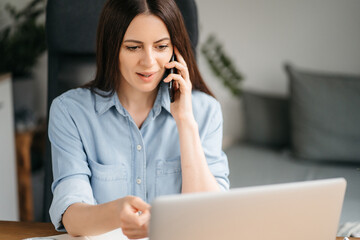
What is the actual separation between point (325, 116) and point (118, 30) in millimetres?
1153

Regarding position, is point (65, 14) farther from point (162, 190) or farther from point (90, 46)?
point (162, 190)

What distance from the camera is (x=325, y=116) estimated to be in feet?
6.02

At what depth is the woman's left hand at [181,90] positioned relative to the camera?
109 centimetres

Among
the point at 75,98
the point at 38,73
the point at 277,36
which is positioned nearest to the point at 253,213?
the point at 75,98

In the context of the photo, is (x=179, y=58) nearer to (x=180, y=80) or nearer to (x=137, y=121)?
(x=180, y=80)

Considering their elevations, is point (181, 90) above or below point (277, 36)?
below

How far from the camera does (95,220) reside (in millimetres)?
816

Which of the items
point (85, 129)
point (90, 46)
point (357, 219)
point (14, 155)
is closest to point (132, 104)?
point (85, 129)

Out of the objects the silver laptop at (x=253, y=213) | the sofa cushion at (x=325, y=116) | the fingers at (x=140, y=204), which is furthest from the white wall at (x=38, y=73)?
the silver laptop at (x=253, y=213)

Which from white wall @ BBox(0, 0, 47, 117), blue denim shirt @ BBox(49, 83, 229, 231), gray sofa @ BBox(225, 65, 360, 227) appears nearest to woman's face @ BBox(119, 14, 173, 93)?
blue denim shirt @ BBox(49, 83, 229, 231)

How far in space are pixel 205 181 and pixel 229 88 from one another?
1276 mm

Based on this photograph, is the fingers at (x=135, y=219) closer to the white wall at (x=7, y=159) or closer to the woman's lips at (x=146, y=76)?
the woman's lips at (x=146, y=76)

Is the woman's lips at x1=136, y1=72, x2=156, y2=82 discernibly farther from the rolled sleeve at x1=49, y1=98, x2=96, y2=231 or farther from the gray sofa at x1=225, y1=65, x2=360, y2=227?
the gray sofa at x1=225, y1=65, x2=360, y2=227

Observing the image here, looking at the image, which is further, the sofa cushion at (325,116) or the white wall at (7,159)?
the white wall at (7,159)
